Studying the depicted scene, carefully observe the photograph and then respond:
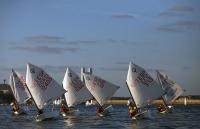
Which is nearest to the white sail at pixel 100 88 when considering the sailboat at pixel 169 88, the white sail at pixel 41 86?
the white sail at pixel 41 86

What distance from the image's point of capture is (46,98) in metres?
73.2

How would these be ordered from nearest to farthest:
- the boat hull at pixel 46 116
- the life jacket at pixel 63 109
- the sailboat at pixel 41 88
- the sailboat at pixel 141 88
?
the boat hull at pixel 46 116, the sailboat at pixel 41 88, the sailboat at pixel 141 88, the life jacket at pixel 63 109

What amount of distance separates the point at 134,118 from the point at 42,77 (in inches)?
545

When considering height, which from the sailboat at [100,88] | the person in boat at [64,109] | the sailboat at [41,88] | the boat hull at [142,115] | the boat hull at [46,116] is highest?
the sailboat at [41,88]

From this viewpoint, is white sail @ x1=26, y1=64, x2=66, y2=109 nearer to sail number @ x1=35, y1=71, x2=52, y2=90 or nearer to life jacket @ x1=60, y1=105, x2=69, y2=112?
sail number @ x1=35, y1=71, x2=52, y2=90

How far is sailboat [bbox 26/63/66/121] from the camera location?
238ft

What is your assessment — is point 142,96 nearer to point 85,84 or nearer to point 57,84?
point 57,84

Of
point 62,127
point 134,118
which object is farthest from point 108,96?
point 62,127

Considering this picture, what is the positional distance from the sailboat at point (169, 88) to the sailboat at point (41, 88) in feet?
128

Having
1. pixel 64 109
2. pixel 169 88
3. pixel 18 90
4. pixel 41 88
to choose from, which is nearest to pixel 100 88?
pixel 64 109

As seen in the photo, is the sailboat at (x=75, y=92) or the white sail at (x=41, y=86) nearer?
the white sail at (x=41, y=86)

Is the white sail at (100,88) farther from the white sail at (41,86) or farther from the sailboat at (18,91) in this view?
the white sail at (41,86)

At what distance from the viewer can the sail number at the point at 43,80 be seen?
7338cm

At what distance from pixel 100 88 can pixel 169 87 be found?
24635 mm
